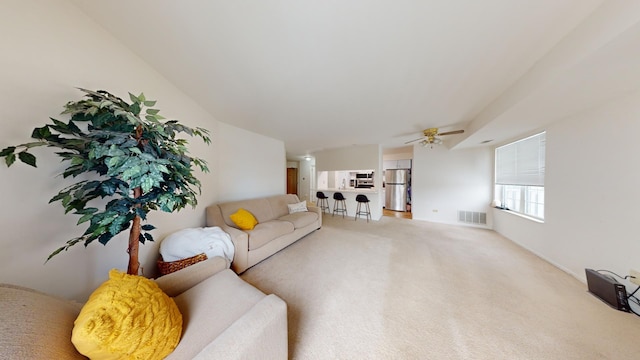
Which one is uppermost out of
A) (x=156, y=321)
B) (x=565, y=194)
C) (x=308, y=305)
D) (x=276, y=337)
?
(x=565, y=194)

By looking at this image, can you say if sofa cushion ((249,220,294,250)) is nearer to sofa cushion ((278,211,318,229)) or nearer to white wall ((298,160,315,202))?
sofa cushion ((278,211,318,229))

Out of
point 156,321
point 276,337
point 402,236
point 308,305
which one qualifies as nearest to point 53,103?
point 156,321

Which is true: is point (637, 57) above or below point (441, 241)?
above

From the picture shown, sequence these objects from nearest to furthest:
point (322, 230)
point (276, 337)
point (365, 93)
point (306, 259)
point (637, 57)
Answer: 1. point (276, 337)
2. point (637, 57)
3. point (365, 93)
4. point (306, 259)
5. point (322, 230)

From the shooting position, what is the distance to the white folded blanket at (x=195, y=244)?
5.83 feet

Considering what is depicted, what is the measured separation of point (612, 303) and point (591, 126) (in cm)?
189

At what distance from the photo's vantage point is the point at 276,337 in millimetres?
933

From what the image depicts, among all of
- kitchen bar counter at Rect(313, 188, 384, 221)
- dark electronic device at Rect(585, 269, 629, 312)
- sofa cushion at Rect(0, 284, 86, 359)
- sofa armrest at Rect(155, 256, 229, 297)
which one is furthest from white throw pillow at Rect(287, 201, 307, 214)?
dark electronic device at Rect(585, 269, 629, 312)

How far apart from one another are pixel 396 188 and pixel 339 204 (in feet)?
7.12

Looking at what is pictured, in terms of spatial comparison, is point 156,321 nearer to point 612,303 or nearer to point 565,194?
point 612,303

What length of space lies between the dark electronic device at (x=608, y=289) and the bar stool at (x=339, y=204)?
13.2 ft

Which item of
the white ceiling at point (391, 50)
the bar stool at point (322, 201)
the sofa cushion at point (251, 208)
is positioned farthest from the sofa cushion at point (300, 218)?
the white ceiling at point (391, 50)

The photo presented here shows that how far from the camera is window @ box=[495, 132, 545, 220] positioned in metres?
2.80

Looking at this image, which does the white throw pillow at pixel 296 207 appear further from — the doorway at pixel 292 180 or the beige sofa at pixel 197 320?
the doorway at pixel 292 180
